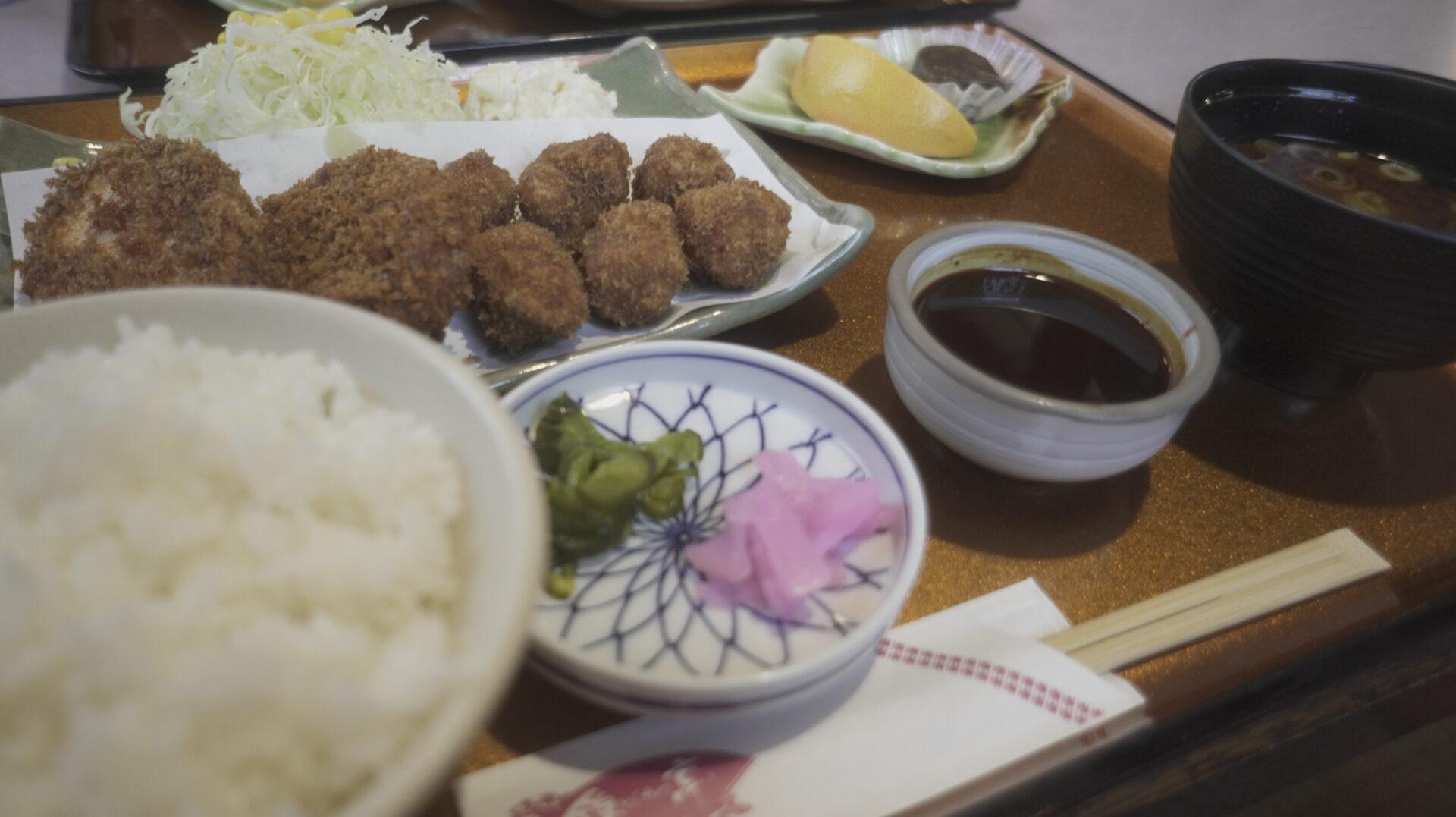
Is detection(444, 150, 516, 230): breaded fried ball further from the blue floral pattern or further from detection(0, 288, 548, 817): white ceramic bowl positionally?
detection(0, 288, 548, 817): white ceramic bowl

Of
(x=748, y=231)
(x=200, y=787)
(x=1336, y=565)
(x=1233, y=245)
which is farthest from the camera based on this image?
(x=748, y=231)

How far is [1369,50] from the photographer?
3607 mm

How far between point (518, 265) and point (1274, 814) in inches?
80.7

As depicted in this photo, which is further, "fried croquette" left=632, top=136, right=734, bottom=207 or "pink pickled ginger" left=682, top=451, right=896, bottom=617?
"fried croquette" left=632, top=136, right=734, bottom=207

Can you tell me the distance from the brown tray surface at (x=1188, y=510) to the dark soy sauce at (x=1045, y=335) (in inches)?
7.5

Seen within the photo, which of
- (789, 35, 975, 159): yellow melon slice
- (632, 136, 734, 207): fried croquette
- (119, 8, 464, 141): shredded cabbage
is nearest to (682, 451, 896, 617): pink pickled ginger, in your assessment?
(632, 136, 734, 207): fried croquette

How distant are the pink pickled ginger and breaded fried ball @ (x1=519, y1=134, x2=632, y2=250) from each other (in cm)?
92

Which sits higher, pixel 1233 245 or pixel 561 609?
pixel 1233 245

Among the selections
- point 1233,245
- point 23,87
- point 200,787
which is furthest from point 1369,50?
point 23,87

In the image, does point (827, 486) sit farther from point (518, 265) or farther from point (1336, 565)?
point (1336, 565)

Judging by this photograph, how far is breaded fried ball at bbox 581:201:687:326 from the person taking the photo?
1.70 meters

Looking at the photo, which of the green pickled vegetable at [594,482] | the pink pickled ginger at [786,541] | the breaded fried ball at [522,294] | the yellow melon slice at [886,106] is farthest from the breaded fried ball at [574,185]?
the pink pickled ginger at [786,541]

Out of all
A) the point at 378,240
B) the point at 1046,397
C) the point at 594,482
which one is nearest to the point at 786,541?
the point at 594,482

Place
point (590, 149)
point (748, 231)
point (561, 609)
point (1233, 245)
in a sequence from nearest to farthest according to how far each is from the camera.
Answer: point (561, 609) < point (1233, 245) < point (748, 231) < point (590, 149)
